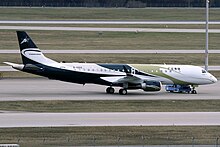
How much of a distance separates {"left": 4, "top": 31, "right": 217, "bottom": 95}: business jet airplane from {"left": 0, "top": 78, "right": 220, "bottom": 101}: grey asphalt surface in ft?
2.79

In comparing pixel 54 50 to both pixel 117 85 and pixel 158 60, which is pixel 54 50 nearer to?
pixel 158 60

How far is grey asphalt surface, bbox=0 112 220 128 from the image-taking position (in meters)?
43.3

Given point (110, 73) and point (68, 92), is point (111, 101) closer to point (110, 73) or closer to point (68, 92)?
point (110, 73)

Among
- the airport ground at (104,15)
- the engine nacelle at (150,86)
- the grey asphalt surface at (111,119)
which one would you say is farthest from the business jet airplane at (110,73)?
A: the airport ground at (104,15)

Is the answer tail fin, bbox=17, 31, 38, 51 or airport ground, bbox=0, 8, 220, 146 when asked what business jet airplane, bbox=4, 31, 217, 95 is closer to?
tail fin, bbox=17, 31, 38, 51

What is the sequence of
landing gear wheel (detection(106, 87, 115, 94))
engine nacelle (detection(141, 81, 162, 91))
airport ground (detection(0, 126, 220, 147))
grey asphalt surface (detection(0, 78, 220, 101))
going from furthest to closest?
landing gear wheel (detection(106, 87, 115, 94)) < engine nacelle (detection(141, 81, 162, 91)) < grey asphalt surface (detection(0, 78, 220, 101)) < airport ground (detection(0, 126, 220, 147))

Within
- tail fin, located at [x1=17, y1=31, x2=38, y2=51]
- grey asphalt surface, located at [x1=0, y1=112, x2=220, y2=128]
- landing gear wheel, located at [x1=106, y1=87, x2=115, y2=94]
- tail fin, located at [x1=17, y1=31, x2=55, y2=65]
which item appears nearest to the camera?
grey asphalt surface, located at [x1=0, y1=112, x2=220, y2=128]

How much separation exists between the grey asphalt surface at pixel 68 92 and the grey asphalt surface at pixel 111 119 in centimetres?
858

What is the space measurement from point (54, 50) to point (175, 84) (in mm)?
29963

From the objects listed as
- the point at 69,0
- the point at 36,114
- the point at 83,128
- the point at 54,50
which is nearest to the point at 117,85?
the point at 36,114

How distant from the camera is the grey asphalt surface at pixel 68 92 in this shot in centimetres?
5681

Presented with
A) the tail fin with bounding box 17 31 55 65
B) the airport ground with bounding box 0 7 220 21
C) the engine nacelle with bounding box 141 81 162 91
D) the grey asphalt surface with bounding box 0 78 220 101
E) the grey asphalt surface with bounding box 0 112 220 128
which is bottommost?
the airport ground with bounding box 0 7 220 21

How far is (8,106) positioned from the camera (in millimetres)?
50719

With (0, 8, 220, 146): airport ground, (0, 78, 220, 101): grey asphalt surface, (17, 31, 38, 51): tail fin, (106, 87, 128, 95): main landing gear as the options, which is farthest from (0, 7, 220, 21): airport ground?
(106, 87, 128, 95): main landing gear
